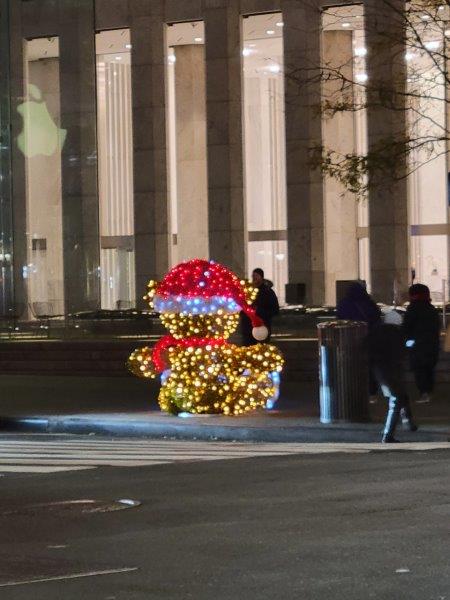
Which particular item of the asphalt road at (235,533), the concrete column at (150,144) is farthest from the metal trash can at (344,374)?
the concrete column at (150,144)

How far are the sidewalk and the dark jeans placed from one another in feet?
0.93

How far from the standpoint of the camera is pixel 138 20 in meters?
45.3

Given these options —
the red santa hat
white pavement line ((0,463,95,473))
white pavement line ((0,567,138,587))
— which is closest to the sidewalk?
the red santa hat

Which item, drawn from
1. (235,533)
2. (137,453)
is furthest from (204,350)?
(235,533)

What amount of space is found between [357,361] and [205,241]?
30370mm

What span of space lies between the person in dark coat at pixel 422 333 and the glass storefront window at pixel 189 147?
27981 mm

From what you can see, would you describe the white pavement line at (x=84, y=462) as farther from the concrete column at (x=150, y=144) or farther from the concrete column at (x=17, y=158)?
the concrete column at (x=150, y=144)

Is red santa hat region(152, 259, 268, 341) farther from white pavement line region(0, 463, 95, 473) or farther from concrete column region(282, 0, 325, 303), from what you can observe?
concrete column region(282, 0, 325, 303)

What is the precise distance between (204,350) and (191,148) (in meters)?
29.8

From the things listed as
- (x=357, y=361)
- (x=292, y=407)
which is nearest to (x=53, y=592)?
(x=357, y=361)

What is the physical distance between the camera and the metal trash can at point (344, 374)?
1781 cm

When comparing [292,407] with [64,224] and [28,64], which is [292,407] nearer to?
[64,224]

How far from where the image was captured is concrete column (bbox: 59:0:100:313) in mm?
33375

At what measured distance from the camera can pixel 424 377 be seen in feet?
66.5
